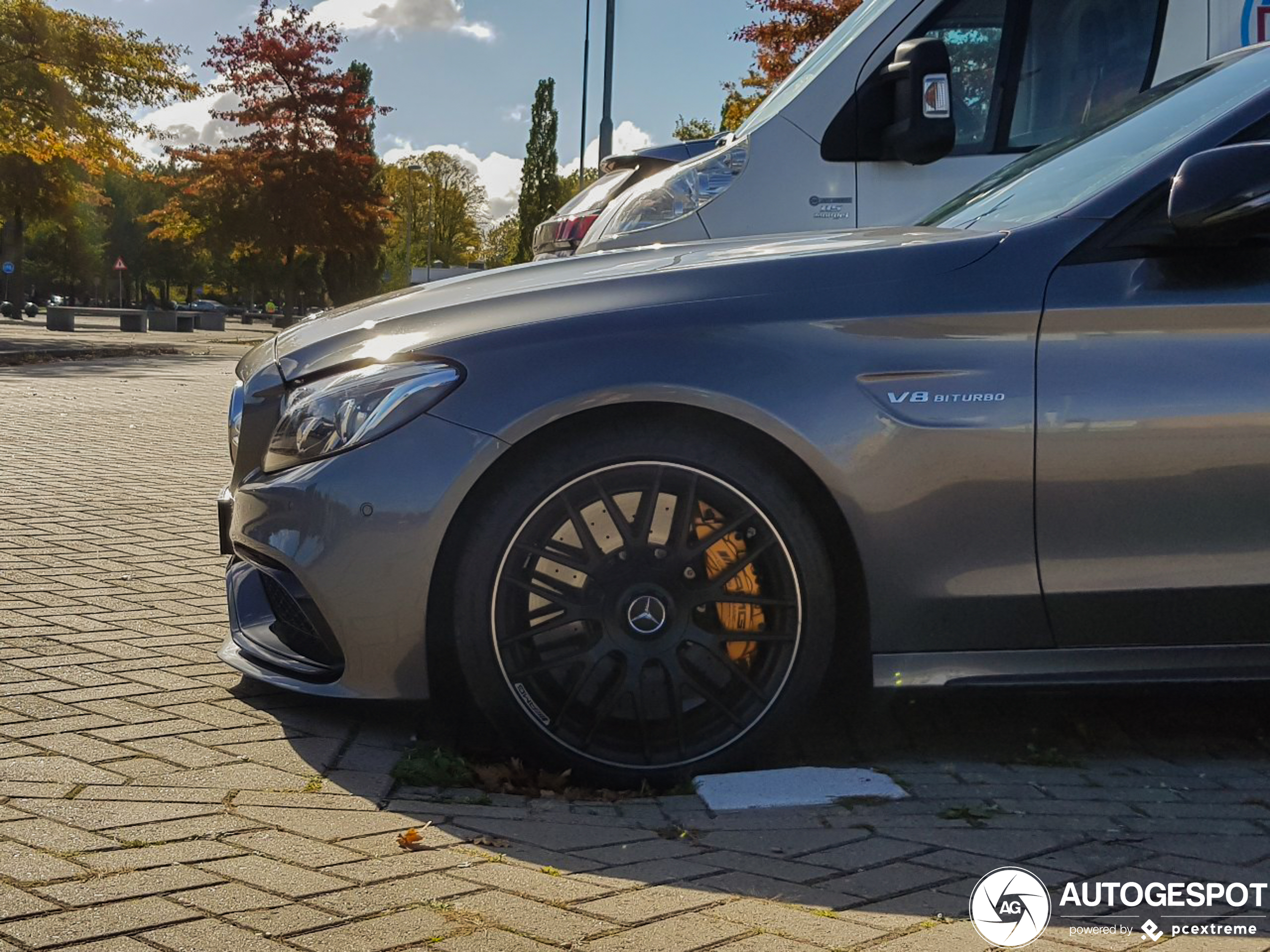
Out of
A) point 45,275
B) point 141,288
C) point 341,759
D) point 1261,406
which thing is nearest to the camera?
point 1261,406

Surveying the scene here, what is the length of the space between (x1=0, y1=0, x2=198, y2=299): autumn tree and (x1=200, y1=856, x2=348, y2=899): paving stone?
30.5 m

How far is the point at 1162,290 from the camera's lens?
136 inches

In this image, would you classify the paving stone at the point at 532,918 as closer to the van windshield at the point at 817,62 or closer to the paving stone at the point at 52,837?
the paving stone at the point at 52,837

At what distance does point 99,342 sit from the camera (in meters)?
30.6

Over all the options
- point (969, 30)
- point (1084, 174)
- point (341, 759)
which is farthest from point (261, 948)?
point (969, 30)

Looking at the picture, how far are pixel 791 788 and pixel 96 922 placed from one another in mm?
1515

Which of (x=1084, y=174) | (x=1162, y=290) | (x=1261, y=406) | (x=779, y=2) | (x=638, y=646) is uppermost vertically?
(x=779, y=2)

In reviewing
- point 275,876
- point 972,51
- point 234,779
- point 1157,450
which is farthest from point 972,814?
point 972,51

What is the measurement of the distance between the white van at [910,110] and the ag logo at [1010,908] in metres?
4.68

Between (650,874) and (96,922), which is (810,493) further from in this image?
(96,922)

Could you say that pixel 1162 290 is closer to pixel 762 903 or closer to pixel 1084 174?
pixel 1084 174

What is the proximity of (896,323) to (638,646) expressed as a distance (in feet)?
3.03

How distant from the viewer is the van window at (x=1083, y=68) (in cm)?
739

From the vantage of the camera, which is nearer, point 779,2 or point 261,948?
point 261,948
